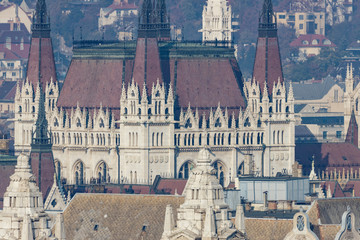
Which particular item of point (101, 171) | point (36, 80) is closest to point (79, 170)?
point (101, 171)

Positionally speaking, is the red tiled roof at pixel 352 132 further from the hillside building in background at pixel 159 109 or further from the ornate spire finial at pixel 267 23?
the hillside building in background at pixel 159 109

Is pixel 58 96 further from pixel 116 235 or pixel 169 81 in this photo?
pixel 116 235

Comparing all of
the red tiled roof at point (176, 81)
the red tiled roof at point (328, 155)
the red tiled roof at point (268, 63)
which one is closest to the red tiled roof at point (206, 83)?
the red tiled roof at point (176, 81)

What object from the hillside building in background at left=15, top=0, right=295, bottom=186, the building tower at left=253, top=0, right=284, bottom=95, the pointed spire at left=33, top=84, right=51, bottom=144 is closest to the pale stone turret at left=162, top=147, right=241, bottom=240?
the pointed spire at left=33, top=84, right=51, bottom=144

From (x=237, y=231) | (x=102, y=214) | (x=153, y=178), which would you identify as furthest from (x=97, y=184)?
(x=237, y=231)

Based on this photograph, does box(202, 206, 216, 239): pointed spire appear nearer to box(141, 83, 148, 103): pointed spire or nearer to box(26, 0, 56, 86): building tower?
box(141, 83, 148, 103): pointed spire

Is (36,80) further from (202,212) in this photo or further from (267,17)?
(202,212)
